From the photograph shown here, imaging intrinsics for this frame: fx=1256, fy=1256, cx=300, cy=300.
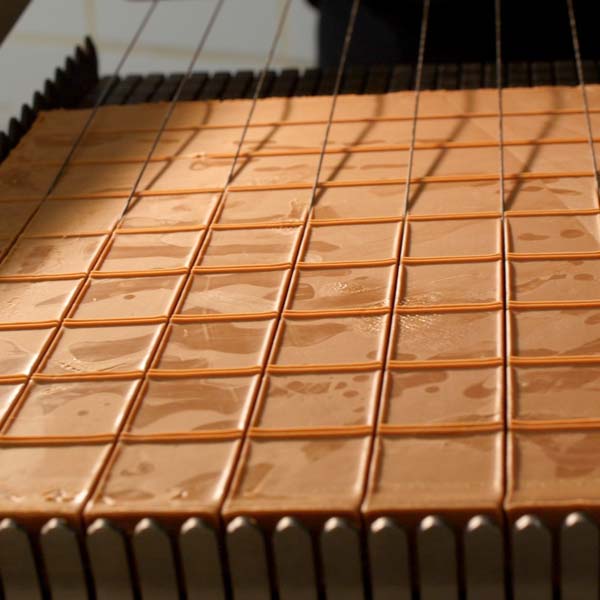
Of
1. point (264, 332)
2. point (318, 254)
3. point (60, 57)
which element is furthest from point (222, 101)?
point (60, 57)

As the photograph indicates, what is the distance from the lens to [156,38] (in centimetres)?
313

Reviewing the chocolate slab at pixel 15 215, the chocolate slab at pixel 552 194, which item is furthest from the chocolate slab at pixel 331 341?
the chocolate slab at pixel 15 215

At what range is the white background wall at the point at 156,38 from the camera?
2.98m

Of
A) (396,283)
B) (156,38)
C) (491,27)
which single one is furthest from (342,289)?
(156,38)

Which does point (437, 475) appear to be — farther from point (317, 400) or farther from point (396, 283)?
point (396, 283)

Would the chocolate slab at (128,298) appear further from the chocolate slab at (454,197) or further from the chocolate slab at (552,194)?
the chocolate slab at (552,194)

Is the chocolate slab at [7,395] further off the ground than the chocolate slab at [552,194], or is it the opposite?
the chocolate slab at [552,194]

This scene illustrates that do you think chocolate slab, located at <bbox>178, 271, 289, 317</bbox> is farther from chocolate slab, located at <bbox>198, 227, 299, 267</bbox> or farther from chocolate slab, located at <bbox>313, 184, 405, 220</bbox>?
chocolate slab, located at <bbox>313, 184, 405, 220</bbox>

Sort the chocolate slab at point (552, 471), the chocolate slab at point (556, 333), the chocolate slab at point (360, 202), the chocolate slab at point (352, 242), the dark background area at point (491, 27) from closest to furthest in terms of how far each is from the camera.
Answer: the chocolate slab at point (552, 471) → the chocolate slab at point (556, 333) → the chocolate slab at point (352, 242) → the chocolate slab at point (360, 202) → the dark background area at point (491, 27)

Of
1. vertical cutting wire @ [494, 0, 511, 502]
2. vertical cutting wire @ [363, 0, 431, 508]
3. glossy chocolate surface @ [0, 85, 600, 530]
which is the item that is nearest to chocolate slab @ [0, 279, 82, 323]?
glossy chocolate surface @ [0, 85, 600, 530]

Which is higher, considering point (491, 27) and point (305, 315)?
point (305, 315)

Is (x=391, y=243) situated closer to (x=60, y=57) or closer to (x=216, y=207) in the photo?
(x=216, y=207)

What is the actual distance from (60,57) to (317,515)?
2.30 meters

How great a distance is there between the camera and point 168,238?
61.1 inches
